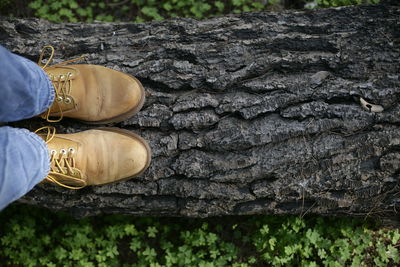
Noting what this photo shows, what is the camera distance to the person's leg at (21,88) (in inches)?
71.1

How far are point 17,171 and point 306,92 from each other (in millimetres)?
1632

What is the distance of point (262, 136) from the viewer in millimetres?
2301

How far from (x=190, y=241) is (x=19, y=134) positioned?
1584 mm

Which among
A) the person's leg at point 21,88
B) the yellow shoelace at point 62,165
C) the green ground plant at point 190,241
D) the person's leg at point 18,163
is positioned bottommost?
the green ground plant at point 190,241

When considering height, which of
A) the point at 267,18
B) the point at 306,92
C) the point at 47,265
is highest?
the point at 267,18

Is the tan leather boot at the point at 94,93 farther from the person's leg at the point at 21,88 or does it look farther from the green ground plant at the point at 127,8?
the green ground plant at the point at 127,8

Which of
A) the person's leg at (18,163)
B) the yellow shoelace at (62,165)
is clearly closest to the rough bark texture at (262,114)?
the yellow shoelace at (62,165)

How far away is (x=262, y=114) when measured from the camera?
7.65 ft

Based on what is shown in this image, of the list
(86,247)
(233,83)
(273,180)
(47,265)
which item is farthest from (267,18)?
(47,265)

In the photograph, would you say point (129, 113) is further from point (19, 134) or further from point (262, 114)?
point (262, 114)

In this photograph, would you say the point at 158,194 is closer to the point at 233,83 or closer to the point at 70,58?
the point at 233,83

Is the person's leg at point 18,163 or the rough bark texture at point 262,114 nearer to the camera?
the person's leg at point 18,163

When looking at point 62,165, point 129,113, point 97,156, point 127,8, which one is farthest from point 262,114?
point 127,8

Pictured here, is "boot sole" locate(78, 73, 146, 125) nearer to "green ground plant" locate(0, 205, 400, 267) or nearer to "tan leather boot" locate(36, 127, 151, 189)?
"tan leather boot" locate(36, 127, 151, 189)
